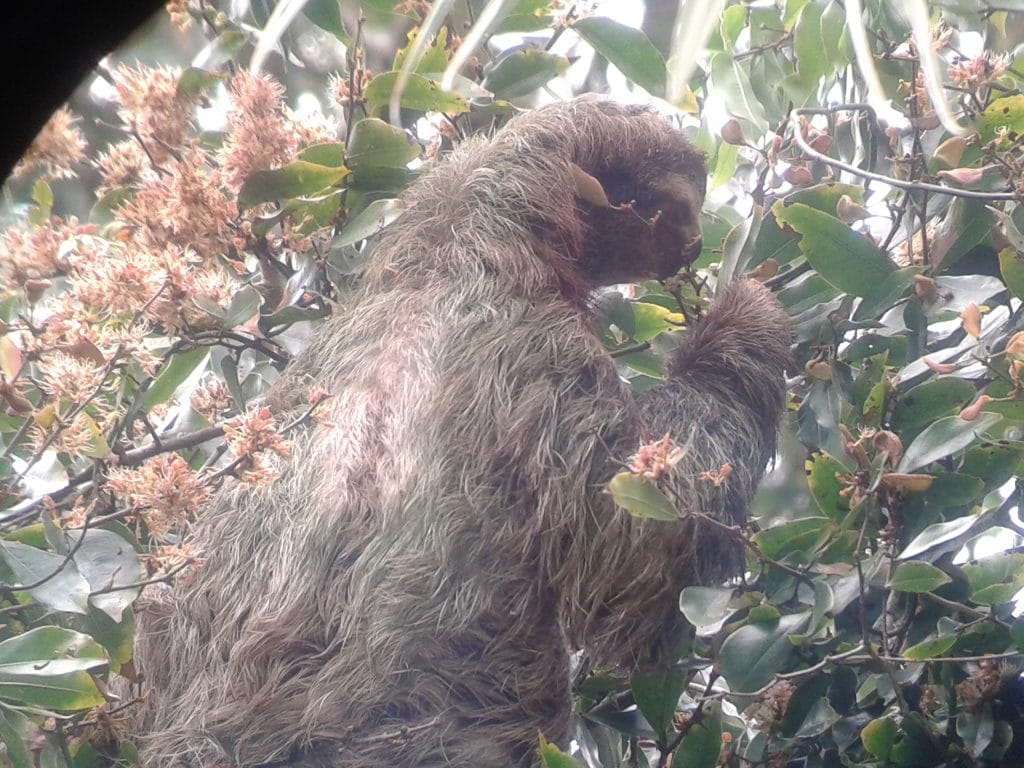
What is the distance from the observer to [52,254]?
9.80 ft

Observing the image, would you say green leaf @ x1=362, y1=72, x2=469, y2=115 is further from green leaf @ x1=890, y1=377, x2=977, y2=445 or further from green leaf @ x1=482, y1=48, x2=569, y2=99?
green leaf @ x1=890, y1=377, x2=977, y2=445

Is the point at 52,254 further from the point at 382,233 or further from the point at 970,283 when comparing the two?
the point at 970,283

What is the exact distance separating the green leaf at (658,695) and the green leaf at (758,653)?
343 millimetres

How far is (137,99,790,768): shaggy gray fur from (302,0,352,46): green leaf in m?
0.85

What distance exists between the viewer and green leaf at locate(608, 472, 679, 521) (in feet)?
8.41

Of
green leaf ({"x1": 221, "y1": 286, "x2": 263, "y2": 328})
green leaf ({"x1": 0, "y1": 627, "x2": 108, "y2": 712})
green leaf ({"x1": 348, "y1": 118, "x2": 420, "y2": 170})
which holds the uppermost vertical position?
green leaf ({"x1": 348, "y1": 118, "x2": 420, "y2": 170})

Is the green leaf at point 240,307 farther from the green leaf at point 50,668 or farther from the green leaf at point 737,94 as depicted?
the green leaf at point 737,94

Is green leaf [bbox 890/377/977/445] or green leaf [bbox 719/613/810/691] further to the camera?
green leaf [bbox 890/377/977/445]

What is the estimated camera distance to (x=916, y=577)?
281 centimetres

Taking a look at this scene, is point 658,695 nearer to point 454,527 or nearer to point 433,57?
point 454,527

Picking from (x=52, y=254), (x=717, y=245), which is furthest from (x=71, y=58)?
(x=717, y=245)

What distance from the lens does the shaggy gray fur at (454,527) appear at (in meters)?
3.14

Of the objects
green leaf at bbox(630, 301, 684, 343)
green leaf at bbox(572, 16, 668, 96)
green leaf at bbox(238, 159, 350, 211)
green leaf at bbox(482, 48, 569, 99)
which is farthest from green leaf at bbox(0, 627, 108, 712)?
green leaf at bbox(572, 16, 668, 96)

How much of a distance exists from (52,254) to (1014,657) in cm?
300
